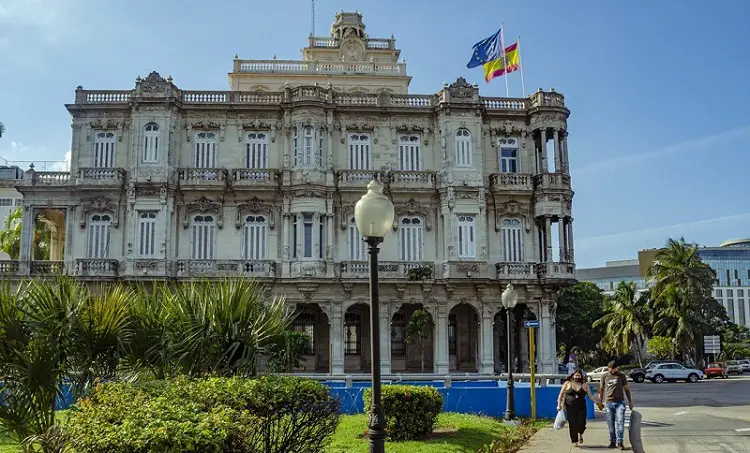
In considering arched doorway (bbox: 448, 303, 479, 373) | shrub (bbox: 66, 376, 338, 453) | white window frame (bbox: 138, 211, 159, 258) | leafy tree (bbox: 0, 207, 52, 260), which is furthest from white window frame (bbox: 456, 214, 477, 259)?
shrub (bbox: 66, 376, 338, 453)

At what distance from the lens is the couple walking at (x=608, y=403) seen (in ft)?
50.9

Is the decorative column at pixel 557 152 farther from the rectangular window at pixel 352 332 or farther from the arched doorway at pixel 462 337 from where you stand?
the rectangular window at pixel 352 332

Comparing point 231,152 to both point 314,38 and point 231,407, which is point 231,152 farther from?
point 231,407

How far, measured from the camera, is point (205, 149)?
3653cm

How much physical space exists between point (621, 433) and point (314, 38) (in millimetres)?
38262

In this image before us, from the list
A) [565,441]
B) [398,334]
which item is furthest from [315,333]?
[565,441]

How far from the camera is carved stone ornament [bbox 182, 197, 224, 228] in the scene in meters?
35.7

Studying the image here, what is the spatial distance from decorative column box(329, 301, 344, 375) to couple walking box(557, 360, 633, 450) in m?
19.1

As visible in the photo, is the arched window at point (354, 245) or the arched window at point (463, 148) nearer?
the arched window at point (354, 245)

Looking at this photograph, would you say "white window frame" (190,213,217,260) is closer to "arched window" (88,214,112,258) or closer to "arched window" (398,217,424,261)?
"arched window" (88,214,112,258)

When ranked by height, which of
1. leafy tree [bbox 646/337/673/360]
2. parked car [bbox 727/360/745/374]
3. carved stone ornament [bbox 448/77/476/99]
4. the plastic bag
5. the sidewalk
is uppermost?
carved stone ornament [bbox 448/77/476/99]

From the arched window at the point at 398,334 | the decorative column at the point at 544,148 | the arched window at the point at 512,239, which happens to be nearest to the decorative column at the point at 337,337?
the arched window at the point at 398,334

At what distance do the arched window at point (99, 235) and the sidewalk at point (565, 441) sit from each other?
24399mm

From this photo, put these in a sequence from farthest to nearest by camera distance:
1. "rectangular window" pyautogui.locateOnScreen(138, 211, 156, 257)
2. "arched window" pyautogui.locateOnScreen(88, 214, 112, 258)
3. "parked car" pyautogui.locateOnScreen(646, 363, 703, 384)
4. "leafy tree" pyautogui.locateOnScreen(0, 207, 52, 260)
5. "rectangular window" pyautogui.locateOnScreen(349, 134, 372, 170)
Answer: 1. "parked car" pyautogui.locateOnScreen(646, 363, 703, 384)
2. "leafy tree" pyautogui.locateOnScreen(0, 207, 52, 260)
3. "rectangular window" pyautogui.locateOnScreen(349, 134, 372, 170)
4. "arched window" pyautogui.locateOnScreen(88, 214, 112, 258)
5. "rectangular window" pyautogui.locateOnScreen(138, 211, 156, 257)
